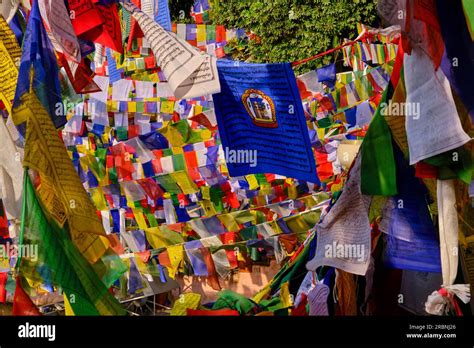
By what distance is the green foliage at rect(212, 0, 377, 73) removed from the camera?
15.9m

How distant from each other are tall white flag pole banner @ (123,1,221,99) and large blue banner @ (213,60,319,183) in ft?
0.67

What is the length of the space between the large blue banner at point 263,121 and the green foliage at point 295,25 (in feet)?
33.2

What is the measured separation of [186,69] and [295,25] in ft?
37.9

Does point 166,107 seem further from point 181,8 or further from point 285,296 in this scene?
point 285,296

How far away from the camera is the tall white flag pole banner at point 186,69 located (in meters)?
5.61

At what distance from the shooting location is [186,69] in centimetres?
562

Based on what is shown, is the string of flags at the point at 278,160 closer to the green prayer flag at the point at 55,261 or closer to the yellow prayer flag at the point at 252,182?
the green prayer flag at the point at 55,261

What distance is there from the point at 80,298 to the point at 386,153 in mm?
2142

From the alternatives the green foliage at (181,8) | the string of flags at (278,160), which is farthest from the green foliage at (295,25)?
the string of flags at (278,160)

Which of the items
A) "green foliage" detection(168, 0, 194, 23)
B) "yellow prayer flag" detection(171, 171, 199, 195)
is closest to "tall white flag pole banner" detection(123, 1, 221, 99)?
"yellow prayer flag" detection(171, 171, 199, 195)

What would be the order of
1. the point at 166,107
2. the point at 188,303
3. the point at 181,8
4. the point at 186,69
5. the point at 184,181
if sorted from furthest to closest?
the point at 181,8, the point at 166,107, the point at 184,181, the point at 188,303, the point at 186,69

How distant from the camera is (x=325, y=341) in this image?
193 inches

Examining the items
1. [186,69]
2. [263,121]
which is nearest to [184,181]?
[263,121]

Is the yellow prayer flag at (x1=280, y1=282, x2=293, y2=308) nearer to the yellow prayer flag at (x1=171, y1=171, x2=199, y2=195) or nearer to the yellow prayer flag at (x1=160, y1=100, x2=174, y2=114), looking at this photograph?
the yellow prayer flag at (x1=171, y1=171, x2=199, y2=195)
